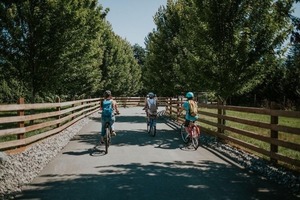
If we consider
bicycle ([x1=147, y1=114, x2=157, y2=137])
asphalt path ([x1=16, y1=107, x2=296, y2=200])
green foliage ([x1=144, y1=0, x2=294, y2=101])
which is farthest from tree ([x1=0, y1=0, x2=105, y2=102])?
A: asphalt path ([x1=16, y1=107, x2=296, y2=200])

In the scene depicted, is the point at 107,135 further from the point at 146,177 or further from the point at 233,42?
the point at 233,42

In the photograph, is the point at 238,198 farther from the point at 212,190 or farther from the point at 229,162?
the point at 229,162

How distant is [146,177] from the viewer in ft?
24.0

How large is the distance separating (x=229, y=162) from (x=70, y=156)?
172 inches

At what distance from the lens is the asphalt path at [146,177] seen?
613 cm

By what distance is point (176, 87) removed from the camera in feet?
89.1

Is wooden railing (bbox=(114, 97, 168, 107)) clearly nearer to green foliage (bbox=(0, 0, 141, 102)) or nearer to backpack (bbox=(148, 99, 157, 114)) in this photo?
green foliage (bbox=(0, 0, 141, 102))

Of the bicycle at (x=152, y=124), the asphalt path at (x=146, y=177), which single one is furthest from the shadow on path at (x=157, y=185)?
the bicycle at (x=152, y=124)

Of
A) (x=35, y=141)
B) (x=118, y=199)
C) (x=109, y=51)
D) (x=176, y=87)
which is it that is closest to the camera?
(x=118, y=199)

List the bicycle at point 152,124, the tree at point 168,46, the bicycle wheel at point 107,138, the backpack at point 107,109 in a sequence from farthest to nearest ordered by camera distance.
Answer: the tree at point 168,46, the bicycle at point 152,124, the backpack at point 107,109, the bicycle wheel at point 107,138

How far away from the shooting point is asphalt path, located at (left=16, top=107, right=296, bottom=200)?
613 cm

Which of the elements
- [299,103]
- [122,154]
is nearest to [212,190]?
[122,154]

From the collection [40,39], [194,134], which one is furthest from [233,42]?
[40,39]

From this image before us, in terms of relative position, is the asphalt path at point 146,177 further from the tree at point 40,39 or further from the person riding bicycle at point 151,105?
the tree at point 40,39
